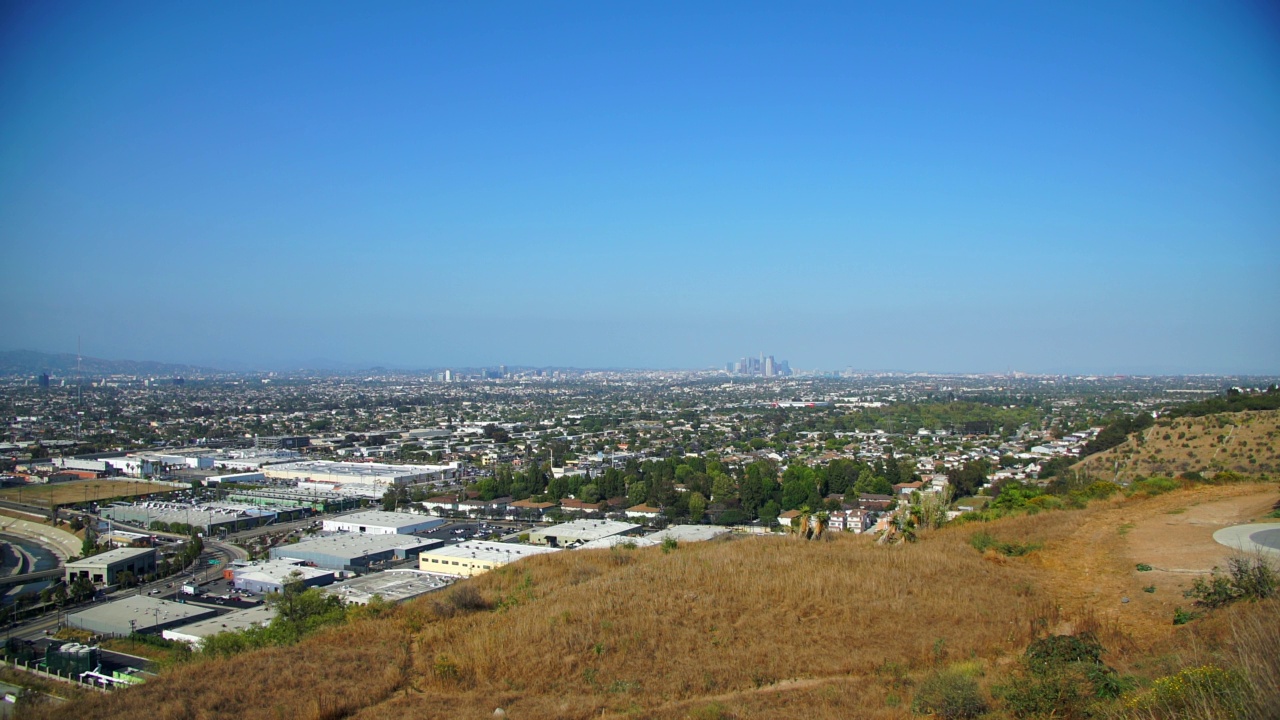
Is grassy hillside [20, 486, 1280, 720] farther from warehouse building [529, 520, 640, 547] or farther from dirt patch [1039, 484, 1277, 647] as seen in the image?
warehouse building [529, 520, 640, 547]

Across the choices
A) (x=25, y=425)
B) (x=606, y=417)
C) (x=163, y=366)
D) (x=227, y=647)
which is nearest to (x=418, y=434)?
(x=606, y=417)

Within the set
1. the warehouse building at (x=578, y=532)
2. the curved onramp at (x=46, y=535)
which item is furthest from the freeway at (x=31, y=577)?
the warehouse building at (x=578, y=532)

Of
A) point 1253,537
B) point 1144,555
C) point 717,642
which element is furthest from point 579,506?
point 717,642

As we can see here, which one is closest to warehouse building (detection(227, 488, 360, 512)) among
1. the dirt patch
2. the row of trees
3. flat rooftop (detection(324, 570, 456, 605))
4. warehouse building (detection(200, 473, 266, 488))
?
the row of trees

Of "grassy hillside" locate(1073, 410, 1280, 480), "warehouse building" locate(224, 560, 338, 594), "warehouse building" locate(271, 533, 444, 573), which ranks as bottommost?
"warehouse building" locate(271, 533, 444, 573)

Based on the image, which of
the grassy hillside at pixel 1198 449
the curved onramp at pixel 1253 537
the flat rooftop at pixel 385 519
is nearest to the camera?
the curved onramp at pixel 1253 537

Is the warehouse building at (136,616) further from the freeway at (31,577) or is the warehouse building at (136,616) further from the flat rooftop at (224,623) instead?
the freeway at (31,577)

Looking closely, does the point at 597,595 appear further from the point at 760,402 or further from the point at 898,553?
the point at 760,402
